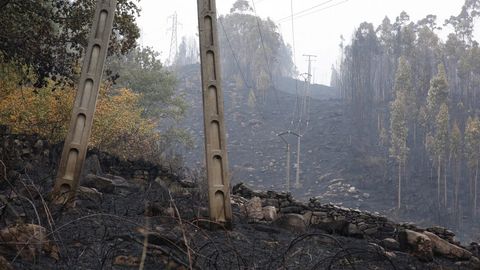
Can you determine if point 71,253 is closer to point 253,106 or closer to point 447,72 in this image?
point 447,72

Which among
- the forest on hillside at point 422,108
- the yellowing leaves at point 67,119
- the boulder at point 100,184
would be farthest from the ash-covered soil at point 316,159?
the boulder at point 100,184

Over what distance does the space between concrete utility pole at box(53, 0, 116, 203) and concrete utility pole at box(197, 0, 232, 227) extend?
1356mm

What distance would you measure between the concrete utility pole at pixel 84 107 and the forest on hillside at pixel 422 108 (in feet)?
130

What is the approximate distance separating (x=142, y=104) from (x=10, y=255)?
105 ft

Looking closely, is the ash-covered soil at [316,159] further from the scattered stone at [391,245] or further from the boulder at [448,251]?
the scattered stone at [391,245]

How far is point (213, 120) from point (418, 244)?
10.0ft

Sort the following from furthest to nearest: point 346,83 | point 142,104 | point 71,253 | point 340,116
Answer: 1. point 346,83
2. point 340,116
3. point 142,104
4. point 71,253

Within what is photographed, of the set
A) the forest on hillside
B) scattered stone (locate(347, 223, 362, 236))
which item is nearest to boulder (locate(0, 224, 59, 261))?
scattered stone (locate(347, 223, 362, 236))

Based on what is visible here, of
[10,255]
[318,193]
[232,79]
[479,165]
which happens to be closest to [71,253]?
[10,255]

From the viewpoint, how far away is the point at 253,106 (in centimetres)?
7450

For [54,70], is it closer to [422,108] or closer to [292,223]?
[292,223]

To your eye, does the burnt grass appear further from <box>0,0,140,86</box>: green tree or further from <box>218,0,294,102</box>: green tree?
<box>218,0,294,102</box>: green tree

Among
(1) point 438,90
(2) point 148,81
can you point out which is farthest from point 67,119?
(1) point 438,90

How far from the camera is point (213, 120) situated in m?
5.95
